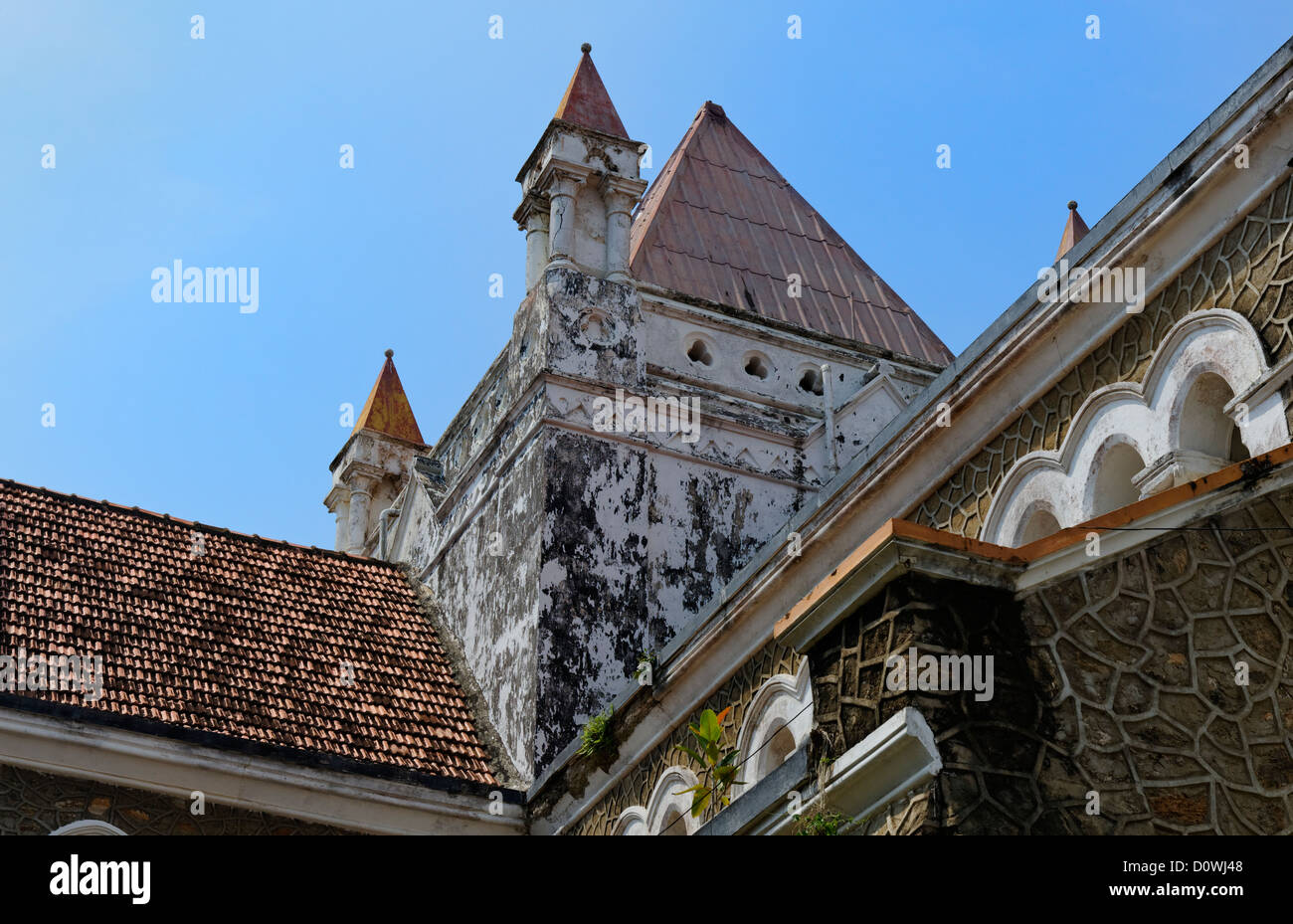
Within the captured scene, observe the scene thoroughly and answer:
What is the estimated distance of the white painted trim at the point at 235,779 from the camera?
33.4 ft

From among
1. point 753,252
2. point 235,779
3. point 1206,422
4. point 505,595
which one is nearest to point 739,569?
point 505,595

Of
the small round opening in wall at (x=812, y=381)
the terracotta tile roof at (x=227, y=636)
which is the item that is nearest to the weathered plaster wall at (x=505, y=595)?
the terracotta tile roof at (x=227, y=636)

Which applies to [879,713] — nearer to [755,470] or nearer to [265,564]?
[755,470]

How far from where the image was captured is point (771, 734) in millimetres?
9555

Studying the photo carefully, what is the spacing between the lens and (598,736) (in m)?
11.1

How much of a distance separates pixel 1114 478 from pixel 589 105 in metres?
8.41

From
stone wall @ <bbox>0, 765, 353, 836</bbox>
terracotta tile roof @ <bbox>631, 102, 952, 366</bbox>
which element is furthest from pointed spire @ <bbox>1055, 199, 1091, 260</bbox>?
stone wall @ <bbox>0, 765, 353, 836</bbox>

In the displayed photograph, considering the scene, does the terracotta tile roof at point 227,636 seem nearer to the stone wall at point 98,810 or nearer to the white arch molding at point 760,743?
the stone wall at point 98,810

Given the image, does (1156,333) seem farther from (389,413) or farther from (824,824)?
(389,413)

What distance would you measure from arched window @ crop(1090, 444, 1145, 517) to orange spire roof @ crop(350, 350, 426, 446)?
487 inches

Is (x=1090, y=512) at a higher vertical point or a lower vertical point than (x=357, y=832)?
higher

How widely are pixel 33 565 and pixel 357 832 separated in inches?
143

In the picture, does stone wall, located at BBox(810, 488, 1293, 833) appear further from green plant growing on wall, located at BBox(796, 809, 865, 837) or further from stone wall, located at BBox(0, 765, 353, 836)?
stone wall, located at BBox(0, 765, 353, 836)
